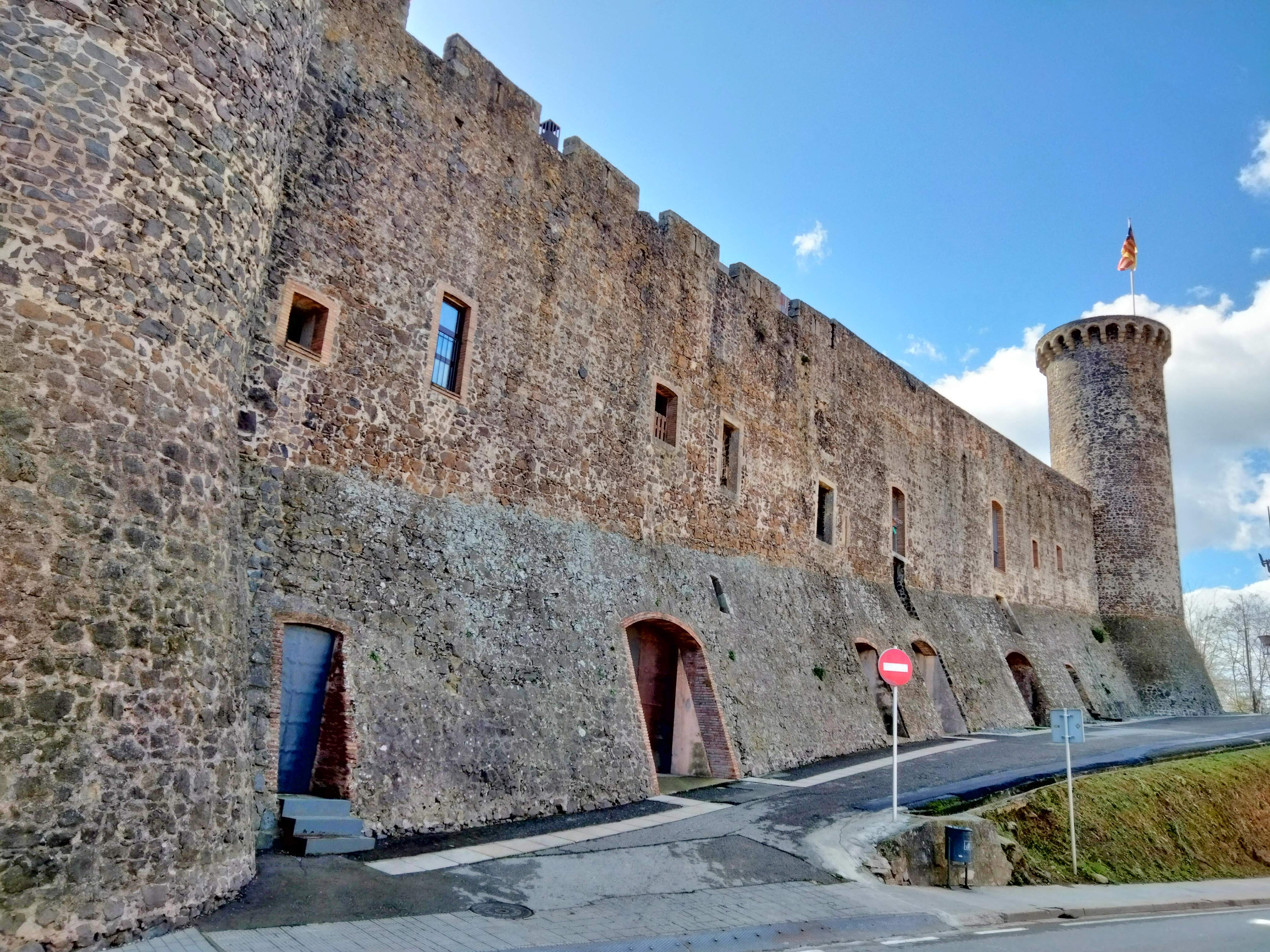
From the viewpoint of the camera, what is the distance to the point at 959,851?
9148 mm

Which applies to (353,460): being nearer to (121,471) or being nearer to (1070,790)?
(121,471)

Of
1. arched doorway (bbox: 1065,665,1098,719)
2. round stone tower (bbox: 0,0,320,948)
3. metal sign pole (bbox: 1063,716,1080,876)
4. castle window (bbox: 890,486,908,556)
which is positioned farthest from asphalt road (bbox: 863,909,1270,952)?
arched doorway (bbox: 1065,665,1098,719)

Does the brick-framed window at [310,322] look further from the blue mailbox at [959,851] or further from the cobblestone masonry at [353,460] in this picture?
the blue mailbox at [959,851]

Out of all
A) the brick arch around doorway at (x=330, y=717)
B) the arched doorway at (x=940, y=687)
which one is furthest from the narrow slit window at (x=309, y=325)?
the arched doorway at (x=940, y=687)

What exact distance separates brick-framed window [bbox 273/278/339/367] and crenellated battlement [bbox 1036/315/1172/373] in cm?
3360

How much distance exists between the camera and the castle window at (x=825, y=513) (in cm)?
1864

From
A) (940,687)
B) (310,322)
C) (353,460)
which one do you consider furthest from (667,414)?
(940,687)

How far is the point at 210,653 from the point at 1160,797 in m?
15.0

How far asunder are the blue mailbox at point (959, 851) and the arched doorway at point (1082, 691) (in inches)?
831

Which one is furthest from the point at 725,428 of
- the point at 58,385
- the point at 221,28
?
the point at 58,385

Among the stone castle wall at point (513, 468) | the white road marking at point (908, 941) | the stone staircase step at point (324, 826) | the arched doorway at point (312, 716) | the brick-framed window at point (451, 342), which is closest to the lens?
the white road marking at point (908, 941)

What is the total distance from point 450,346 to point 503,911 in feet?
22.6

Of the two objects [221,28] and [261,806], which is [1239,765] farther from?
[221,28]

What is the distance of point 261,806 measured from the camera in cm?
713
